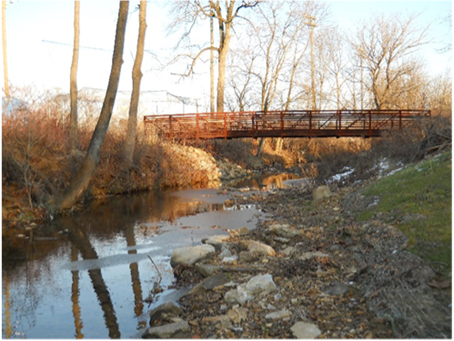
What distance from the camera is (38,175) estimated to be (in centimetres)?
1292

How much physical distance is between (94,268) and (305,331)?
14.4 feet

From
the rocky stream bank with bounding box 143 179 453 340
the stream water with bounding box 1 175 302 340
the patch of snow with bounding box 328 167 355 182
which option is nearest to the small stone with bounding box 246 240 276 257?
the rocky stream bank with bounding box 143 179 453 340

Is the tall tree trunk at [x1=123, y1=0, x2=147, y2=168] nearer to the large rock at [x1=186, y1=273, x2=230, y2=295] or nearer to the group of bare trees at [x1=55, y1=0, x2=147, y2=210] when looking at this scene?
the group of bare trees at [x1=55, y1=0, x2=147, y2=210]

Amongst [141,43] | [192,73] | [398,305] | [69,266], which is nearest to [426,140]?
[398,305]

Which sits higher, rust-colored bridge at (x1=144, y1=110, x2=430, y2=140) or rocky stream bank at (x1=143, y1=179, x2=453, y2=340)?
rust-colored bridge at (x1=144, y1=110, x2=430, y2=140)

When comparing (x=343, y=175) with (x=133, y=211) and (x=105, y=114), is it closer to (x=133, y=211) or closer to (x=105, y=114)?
(x=133, y=211)

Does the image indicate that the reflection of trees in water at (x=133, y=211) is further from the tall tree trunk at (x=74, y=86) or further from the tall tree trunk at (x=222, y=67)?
the tall tree trunk at (x=222, y=67)

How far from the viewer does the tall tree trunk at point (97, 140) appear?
13.4m

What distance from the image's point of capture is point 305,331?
4797 millimetres

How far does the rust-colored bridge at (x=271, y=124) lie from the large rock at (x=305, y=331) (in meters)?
22.4

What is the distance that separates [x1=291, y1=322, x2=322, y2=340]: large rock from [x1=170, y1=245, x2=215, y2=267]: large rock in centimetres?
314

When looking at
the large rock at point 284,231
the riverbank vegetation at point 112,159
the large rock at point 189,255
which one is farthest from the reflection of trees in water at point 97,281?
the large rock at point 284,231

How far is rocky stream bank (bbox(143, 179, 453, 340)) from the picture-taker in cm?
481

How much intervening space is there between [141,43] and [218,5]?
13822mm
